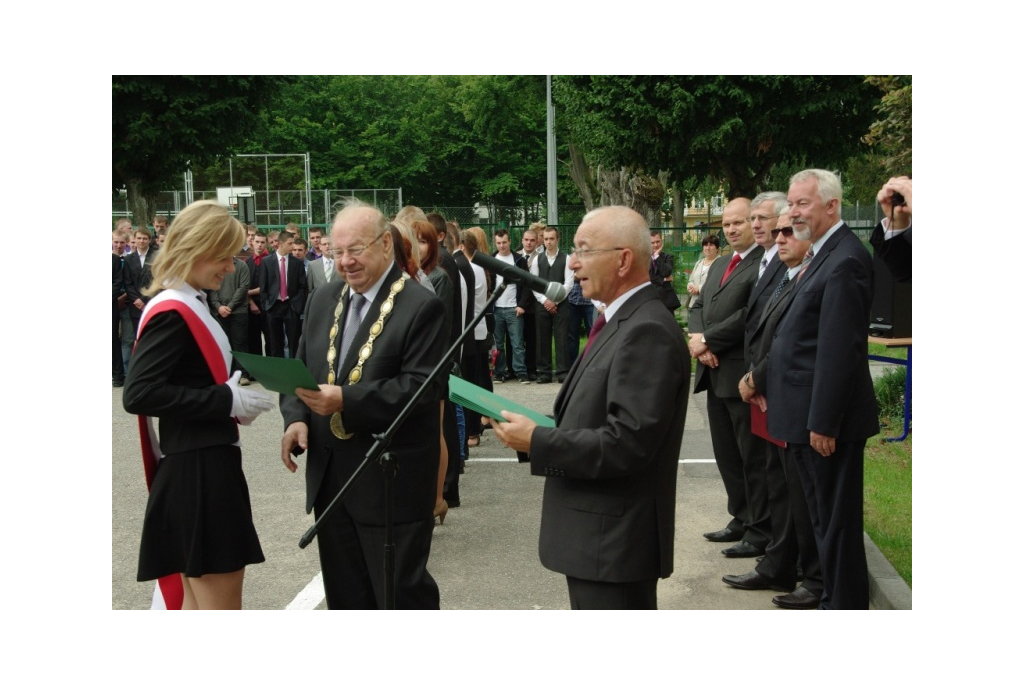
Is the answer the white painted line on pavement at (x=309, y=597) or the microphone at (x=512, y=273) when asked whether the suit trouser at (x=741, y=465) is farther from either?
the microphone at (x=512, y=273)

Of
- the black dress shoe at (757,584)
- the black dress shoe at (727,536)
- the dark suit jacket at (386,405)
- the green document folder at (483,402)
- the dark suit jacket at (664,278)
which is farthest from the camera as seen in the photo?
the dark suit jacket at (664,278)

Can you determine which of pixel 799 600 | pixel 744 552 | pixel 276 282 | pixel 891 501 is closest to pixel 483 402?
pixel 799 600

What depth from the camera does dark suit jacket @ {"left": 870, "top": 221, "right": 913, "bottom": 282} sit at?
5117 mm

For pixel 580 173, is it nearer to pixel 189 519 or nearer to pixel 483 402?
pixel 189 519

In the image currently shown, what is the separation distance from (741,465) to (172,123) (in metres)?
25.2

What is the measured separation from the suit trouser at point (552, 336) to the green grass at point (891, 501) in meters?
5.95

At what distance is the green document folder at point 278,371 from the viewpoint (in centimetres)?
377

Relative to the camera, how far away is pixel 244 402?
407 cm

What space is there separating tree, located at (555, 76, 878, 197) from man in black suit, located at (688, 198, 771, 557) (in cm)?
1675

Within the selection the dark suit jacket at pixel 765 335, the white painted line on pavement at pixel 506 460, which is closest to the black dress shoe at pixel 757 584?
the dark suit jacket at pixel 765 335

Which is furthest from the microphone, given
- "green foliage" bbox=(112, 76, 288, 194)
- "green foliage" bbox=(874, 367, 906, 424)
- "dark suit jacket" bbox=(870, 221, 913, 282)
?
"green foliage" bbox=(112, 76, 288, 194)

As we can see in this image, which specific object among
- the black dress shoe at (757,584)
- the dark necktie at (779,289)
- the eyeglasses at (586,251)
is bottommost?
the black dress shoe at (757,584)

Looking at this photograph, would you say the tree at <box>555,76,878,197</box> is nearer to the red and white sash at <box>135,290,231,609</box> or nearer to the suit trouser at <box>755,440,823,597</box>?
the suit trouser at <box>755,440,823,597</box>

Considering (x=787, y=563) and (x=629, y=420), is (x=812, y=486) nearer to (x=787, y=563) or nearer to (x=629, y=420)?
(x=787, y=563)
